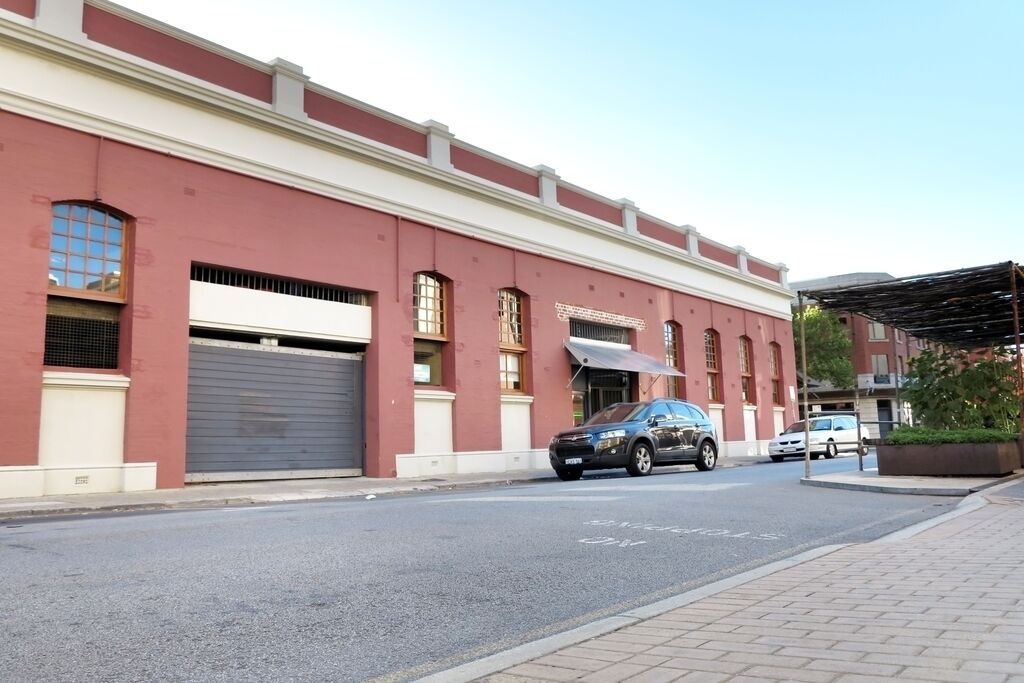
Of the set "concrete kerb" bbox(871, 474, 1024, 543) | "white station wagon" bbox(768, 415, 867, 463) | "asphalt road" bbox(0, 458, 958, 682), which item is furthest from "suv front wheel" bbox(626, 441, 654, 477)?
"white station wagon" bbox(768, 415, 867, 463)

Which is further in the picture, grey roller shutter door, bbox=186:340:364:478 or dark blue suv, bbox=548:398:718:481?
dark blue suv, bbox=548:398:718:481

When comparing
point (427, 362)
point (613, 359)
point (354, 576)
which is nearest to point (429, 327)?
point (427, 362)

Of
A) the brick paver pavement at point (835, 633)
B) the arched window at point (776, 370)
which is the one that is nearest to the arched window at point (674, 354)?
the arched window at point (776, 370)

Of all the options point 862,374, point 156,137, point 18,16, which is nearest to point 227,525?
point 156,137

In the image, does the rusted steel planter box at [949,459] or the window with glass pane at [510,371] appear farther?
the window with glass pane at [510,371]

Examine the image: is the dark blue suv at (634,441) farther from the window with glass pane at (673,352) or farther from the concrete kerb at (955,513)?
the window with glass pane at (673,352)

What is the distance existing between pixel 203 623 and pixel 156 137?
13987 mm

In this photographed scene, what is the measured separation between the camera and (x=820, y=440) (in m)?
27.6

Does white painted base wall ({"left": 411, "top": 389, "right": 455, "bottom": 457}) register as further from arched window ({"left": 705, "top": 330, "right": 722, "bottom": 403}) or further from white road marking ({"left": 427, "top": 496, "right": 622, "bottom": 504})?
arched window ({"left": 705, "top": 330, "right": 722, "bottom": 403})

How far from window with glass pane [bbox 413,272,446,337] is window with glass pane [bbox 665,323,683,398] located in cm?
1193

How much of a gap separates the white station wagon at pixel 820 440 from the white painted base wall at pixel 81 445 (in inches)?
812

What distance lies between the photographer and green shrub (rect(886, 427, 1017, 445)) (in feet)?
42.9

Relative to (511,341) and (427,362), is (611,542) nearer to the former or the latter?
(427,362)

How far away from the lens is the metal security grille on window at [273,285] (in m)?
16.7
